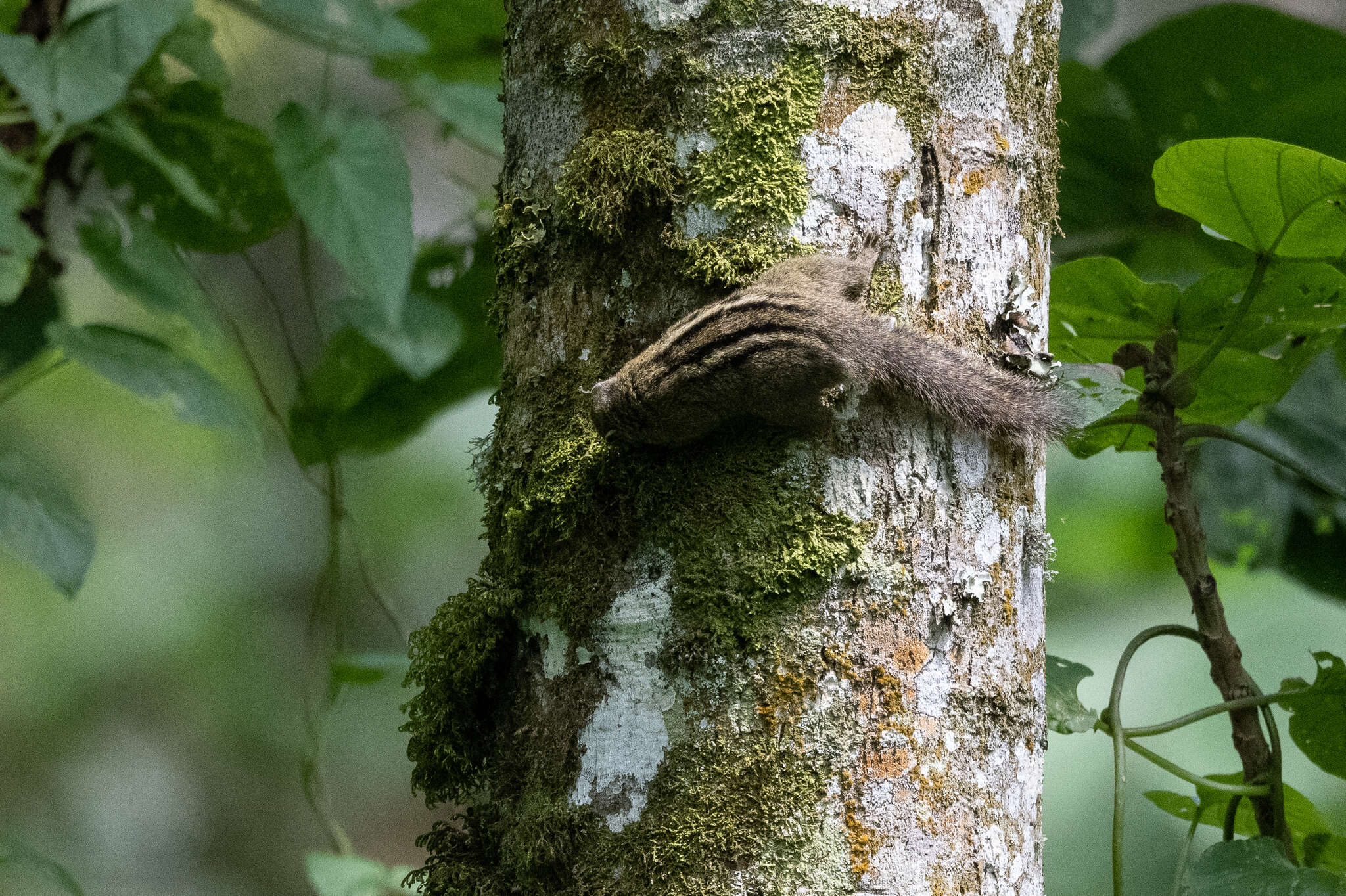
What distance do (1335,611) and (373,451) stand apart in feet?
10.0

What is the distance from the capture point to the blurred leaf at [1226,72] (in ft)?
7.64

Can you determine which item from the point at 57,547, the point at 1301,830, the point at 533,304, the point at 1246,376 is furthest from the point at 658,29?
the point at 1301,830

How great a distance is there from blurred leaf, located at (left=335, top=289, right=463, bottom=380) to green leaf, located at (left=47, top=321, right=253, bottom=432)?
0.33 metres

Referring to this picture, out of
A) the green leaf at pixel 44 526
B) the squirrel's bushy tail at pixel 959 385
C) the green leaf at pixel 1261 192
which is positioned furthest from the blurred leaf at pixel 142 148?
the green leaf at pixel 1261 192

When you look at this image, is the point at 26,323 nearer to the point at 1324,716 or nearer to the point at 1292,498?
the point at 1324,716

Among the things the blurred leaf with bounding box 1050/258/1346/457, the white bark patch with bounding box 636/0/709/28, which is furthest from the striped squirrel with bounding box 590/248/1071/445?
the blurred leaf with bounding box 1050/258/1346/457

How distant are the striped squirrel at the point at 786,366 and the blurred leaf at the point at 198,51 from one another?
1.59 m

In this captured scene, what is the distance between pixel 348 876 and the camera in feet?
6.81

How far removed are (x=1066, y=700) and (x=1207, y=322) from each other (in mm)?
653

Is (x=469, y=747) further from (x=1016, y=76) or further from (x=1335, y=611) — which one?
(x=1335, y=611)

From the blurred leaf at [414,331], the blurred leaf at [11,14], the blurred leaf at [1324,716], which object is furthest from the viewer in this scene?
the blurred leaf at [11,14]

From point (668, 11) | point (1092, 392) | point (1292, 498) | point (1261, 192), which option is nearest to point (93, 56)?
point (668, 11)

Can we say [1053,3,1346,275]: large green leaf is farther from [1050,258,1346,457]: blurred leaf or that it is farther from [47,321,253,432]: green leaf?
[47,321,253,432]: green leaf

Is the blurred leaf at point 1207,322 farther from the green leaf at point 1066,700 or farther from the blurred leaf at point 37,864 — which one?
the blurred leaf at point 37,864
